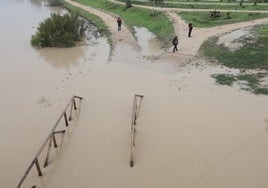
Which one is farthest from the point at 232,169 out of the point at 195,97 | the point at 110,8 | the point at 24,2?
the point at 24,2

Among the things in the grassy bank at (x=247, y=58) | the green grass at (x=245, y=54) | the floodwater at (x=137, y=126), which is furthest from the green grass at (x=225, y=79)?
the green grass at (x=245, y=54)

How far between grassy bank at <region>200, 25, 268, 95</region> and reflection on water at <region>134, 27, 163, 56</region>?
395 centimetres

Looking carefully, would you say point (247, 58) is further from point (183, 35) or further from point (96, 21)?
point (96, 21)

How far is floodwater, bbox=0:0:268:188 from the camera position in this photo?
13.1m

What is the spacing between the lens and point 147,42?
30906mm

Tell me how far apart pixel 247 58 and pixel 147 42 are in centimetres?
1027

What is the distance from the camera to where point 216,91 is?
19516mm

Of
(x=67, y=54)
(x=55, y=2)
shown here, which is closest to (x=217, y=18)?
(x=67, y=54)

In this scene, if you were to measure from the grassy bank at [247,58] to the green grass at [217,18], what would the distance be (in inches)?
167

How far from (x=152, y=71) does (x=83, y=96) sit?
5496 millimetres

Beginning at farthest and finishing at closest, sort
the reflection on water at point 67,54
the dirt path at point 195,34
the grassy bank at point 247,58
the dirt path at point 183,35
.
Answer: the dirt path at point 195,34 → the reflection on water at point 67,54 → the dirt path at point 183,35 → the grassy bank at point 247,58

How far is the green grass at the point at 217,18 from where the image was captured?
3169 centimetres

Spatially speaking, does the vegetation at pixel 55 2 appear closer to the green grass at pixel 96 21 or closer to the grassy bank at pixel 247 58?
the green grass at pixel 96 21

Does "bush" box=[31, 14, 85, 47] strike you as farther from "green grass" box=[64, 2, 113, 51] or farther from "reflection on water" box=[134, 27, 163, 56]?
"reflection on water" box=[134, 27, 163, 56]
